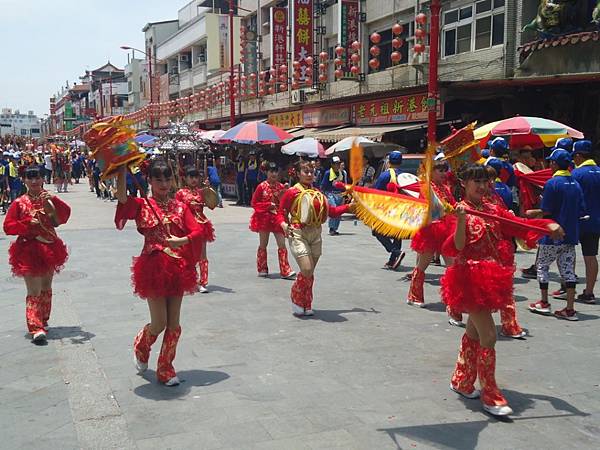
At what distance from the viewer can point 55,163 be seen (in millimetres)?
33031

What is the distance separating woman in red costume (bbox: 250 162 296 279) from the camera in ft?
31.6

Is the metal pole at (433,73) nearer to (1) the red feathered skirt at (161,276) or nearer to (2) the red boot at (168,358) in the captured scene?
(1) the red feathered skirt at (161,276)

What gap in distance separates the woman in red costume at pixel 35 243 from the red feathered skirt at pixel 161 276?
183cm

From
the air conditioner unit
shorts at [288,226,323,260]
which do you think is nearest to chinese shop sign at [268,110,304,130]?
the air conditioner unit

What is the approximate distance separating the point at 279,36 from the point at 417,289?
2301 centimetres

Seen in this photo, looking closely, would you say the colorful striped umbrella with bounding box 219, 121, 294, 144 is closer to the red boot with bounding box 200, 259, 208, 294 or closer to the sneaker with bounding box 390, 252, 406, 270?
the sneaker with bounding box 390, 252, 406, 270

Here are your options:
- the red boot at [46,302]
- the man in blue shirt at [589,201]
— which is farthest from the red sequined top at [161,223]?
the man in blue shirt at [589,201]

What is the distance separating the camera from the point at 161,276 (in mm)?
4895

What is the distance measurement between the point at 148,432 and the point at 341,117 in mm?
19878

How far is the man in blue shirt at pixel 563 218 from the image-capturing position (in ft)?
22.8

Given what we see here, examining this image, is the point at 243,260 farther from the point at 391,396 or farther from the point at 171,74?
the point at 171,74

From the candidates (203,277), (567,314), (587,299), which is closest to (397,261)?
(587,299)

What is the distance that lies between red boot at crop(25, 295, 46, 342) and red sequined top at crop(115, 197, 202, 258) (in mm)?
2044

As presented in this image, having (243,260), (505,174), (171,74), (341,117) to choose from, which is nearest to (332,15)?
(341,117)
